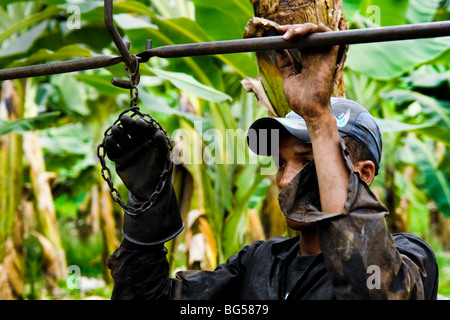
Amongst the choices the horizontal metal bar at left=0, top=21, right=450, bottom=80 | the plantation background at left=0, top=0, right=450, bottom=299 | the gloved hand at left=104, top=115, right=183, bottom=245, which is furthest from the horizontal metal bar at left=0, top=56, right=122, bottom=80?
the plantation background at left=0, top=0, right=450, bottom=299

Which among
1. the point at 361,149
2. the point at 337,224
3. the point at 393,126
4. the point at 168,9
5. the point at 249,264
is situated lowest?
the point at 249,264

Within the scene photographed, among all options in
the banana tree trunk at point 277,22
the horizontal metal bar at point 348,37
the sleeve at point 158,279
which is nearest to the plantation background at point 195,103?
the banana tree trunk at point 277,22

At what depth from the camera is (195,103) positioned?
2.95 metres

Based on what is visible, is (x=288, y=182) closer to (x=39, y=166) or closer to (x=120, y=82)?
(x=120, y=82)

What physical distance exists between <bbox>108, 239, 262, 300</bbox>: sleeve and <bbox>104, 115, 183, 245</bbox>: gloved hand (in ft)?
0.13

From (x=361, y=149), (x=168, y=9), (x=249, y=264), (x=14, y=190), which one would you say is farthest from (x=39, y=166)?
(x=361, y=149)

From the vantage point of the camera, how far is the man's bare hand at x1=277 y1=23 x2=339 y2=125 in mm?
980

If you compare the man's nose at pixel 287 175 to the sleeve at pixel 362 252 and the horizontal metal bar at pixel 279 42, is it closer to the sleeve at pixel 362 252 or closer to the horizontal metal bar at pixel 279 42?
the sleeve at pixel 362 252

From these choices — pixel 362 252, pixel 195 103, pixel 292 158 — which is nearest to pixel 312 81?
pixel 292 158

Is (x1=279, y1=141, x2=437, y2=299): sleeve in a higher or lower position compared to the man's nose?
lower

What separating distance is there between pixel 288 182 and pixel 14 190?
97.7 inches

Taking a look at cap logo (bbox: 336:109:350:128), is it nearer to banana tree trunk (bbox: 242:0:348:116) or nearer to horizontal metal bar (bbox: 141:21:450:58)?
horizontal metal bar (bbox: 141:21:450:58)

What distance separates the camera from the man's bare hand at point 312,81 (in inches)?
38.6

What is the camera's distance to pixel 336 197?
949 millimetres
